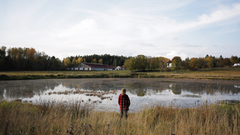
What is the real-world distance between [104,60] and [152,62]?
3859 inches

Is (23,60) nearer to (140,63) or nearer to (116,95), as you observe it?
(140,63)

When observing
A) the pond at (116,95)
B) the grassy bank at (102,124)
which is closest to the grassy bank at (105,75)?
the pond at (116,95)

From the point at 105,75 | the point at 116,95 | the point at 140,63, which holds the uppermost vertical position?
the point at 140,63

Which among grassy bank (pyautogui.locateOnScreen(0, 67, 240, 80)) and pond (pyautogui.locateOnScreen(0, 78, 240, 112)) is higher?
grassy bank (pyautogui.locateOnScreen(0, 67, 240, 80))

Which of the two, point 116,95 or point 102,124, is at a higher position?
point 102,124

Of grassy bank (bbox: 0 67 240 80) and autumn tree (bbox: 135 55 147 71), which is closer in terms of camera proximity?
grassy bank (bbox: 0 67 240 80)

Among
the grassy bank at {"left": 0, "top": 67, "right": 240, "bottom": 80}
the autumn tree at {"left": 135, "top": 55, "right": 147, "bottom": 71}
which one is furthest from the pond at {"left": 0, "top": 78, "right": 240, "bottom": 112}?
the autumn tree at {"left": 135, "top": 55, "right": 147, "bottom": 71}

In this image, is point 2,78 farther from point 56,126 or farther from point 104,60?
point 104,60

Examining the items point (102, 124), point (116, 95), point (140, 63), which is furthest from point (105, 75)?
point (102, 124)

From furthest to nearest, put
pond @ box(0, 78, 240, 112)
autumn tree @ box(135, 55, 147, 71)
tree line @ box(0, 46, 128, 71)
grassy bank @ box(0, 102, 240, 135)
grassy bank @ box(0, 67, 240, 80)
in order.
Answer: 1. autumn tree @ box(135, 55, 147, 71)
2. tree line @ box(0, 46, 128, 71)
3. grassy bank @ box(0, 67, 240, 80)
4. pond @ box(0, 78, 240, 112)
5. grassy bank @ box(0, 102, 240, 135)

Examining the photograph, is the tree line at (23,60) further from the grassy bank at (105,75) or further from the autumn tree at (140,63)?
the autumn tree at (140,63)

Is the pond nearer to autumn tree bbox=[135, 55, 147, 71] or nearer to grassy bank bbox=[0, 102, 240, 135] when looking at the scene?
grassy bank bbox=[0, 102, 240, 135]

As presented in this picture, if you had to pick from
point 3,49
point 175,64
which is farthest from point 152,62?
point 3,49

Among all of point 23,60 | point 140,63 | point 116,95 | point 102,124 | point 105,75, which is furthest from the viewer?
point 140,63
